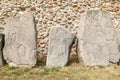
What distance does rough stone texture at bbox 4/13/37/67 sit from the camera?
8.98m

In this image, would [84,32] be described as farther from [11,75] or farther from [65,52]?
[11,75]

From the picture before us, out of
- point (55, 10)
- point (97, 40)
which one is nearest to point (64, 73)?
point (97, 40)

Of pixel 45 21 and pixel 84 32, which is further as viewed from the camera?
pixel 45 21

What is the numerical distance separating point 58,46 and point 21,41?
93cm

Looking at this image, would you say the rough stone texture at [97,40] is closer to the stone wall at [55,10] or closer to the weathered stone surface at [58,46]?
the weathered stone surface at [58,46]

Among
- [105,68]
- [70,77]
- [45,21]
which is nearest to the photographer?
[70,77]

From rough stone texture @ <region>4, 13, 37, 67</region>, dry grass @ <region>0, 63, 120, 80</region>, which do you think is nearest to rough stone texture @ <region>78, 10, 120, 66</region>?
dry grass @ <region>0, 63, 120, 80</region>

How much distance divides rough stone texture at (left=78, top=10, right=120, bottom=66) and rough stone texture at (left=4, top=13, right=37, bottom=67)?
4.03 ft

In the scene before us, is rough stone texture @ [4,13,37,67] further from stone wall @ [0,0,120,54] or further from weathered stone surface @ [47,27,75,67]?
stone wall @ [0,0,120,54]

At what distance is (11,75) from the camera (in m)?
8.41

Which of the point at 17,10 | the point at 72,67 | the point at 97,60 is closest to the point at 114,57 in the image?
the point at 97,60

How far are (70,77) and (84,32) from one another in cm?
144

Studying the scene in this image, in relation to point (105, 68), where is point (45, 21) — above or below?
above

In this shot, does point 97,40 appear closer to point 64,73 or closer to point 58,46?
point 58,46
